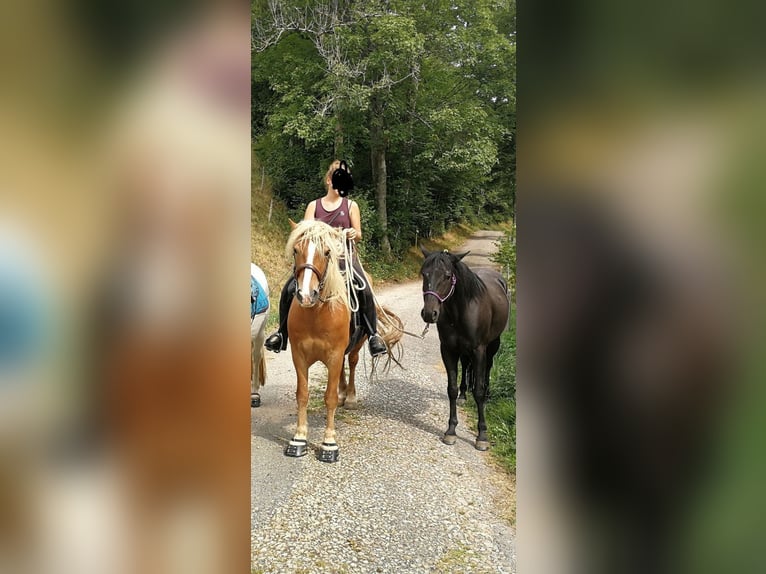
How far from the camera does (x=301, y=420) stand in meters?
3.34

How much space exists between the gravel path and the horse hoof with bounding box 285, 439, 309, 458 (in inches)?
2.5

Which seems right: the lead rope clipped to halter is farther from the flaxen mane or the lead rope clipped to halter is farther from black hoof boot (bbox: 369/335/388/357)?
black hoof boot (bbox: 369/335/388/357)

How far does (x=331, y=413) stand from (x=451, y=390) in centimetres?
88

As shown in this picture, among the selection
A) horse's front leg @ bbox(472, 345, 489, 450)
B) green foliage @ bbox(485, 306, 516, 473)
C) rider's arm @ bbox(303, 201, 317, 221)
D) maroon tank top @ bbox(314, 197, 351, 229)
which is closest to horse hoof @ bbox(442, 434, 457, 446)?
green foliage @ bbox(485, 306, 516, 473)

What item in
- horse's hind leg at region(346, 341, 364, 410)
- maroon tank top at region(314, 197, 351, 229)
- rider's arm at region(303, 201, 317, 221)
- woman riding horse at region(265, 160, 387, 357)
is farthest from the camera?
horse's hind leg at region(346, 341, 364, 410)

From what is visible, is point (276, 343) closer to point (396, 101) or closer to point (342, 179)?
point (342, 179)

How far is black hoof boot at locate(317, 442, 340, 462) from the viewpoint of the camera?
2803mm

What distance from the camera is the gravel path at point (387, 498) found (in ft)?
6.16

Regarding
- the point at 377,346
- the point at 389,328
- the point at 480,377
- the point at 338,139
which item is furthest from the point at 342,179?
the point at 480,377

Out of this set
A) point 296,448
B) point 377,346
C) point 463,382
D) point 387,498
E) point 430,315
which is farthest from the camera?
point 463,382
